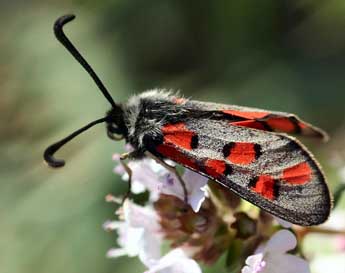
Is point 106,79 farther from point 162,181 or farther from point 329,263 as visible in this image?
point 162,181

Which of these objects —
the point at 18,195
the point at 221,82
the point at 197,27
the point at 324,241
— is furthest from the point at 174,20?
the point at 324,241

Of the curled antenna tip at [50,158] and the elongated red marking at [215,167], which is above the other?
the curled antenna tip at [50,158]

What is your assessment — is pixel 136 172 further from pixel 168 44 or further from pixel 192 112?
pixel 168 44

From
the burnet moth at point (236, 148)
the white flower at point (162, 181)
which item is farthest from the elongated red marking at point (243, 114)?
the white flower at point (162, 181)

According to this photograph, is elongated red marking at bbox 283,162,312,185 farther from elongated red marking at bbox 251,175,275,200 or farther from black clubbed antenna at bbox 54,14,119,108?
black clubbed antenna at bbox 54,14,119,108

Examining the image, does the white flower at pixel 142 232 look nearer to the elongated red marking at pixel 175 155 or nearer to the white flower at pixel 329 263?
the elongated red marking at pixel 175 155
